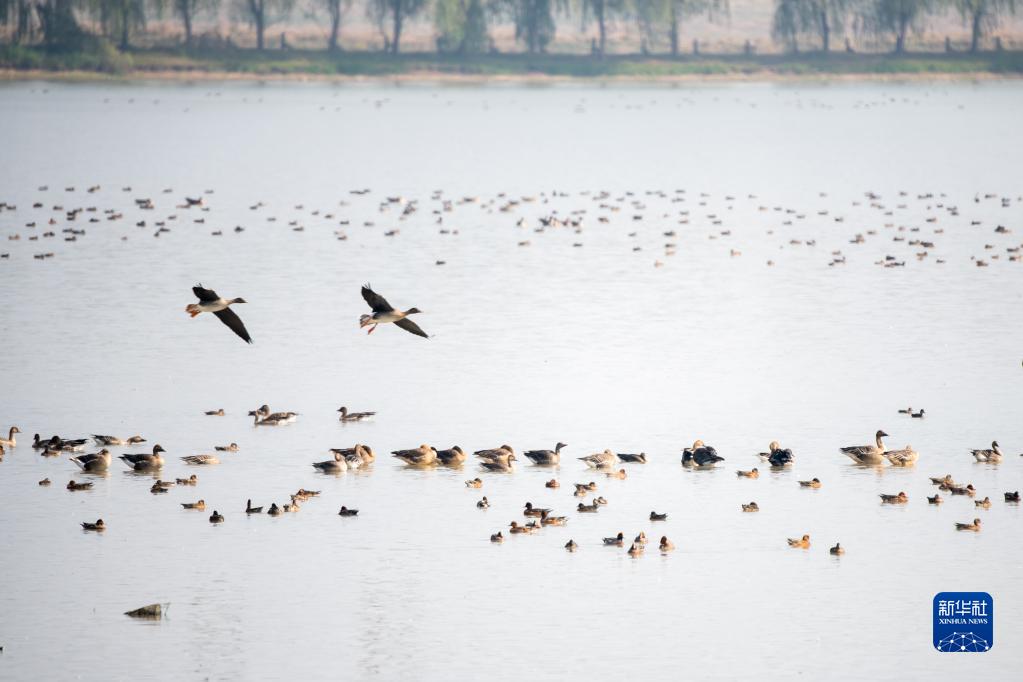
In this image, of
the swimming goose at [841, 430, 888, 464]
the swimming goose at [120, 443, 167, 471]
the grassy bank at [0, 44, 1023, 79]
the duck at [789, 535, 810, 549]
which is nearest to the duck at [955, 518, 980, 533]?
the duck at [789, 535, 810, 549]

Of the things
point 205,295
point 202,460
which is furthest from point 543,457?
point 205,295

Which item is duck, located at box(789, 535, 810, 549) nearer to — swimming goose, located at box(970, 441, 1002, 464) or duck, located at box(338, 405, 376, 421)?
swimming goose, located at box(970, 441, 1002, 464)

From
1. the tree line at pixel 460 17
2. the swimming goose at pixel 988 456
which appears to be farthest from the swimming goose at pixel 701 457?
the tree line at pixel 460 17

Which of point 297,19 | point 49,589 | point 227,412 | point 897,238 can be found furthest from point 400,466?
point 297,19

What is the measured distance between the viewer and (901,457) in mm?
27953

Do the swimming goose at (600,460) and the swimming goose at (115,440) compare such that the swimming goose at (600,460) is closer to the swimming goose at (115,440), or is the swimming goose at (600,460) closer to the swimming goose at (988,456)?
the swimming goose at (988,456)

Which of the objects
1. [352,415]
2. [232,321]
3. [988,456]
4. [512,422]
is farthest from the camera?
[512,422]

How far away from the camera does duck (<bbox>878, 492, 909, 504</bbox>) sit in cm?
2584

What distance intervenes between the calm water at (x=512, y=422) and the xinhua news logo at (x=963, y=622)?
0.72 feet

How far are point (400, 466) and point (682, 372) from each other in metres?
9.33

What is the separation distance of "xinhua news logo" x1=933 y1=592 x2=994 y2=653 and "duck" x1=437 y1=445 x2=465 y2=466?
9.07m

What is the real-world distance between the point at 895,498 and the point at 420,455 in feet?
24.6

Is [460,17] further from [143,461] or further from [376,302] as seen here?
[376,302]

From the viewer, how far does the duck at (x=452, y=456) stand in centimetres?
2797
